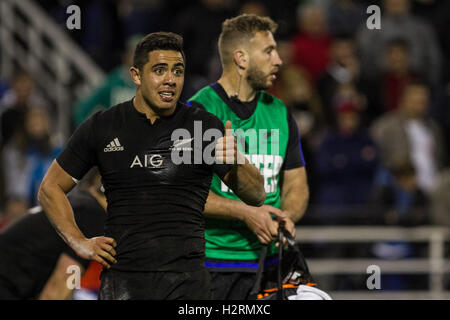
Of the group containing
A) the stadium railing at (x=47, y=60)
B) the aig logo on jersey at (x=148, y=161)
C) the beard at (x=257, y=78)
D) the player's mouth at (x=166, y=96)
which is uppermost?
the stadium railing at (x=47, y=60)

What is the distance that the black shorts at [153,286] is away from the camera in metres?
4.41

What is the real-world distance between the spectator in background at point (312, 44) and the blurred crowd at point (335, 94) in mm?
13

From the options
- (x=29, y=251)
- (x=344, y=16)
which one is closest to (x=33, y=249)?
(x=29, y=251)

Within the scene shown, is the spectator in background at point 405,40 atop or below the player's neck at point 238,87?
atop

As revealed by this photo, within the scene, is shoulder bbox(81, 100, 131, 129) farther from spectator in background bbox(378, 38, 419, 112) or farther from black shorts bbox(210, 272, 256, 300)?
spectator in background bbox(378, 38, 419, 112)

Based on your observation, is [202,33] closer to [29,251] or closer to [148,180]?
[29,251]

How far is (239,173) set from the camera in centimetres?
455

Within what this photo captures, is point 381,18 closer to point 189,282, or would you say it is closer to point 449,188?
point 449,188

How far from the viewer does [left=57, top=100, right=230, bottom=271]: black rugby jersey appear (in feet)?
14.5

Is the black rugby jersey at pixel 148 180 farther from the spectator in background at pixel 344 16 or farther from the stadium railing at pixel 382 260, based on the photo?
the spectator in background at pixel 344 16

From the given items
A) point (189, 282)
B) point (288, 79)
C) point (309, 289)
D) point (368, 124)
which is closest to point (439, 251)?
point (368, 124)

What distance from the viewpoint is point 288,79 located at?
33.7 feet

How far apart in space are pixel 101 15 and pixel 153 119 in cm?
786

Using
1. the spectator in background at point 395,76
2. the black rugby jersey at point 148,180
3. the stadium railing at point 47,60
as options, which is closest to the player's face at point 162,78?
the black rugby jersey at point 148,180
